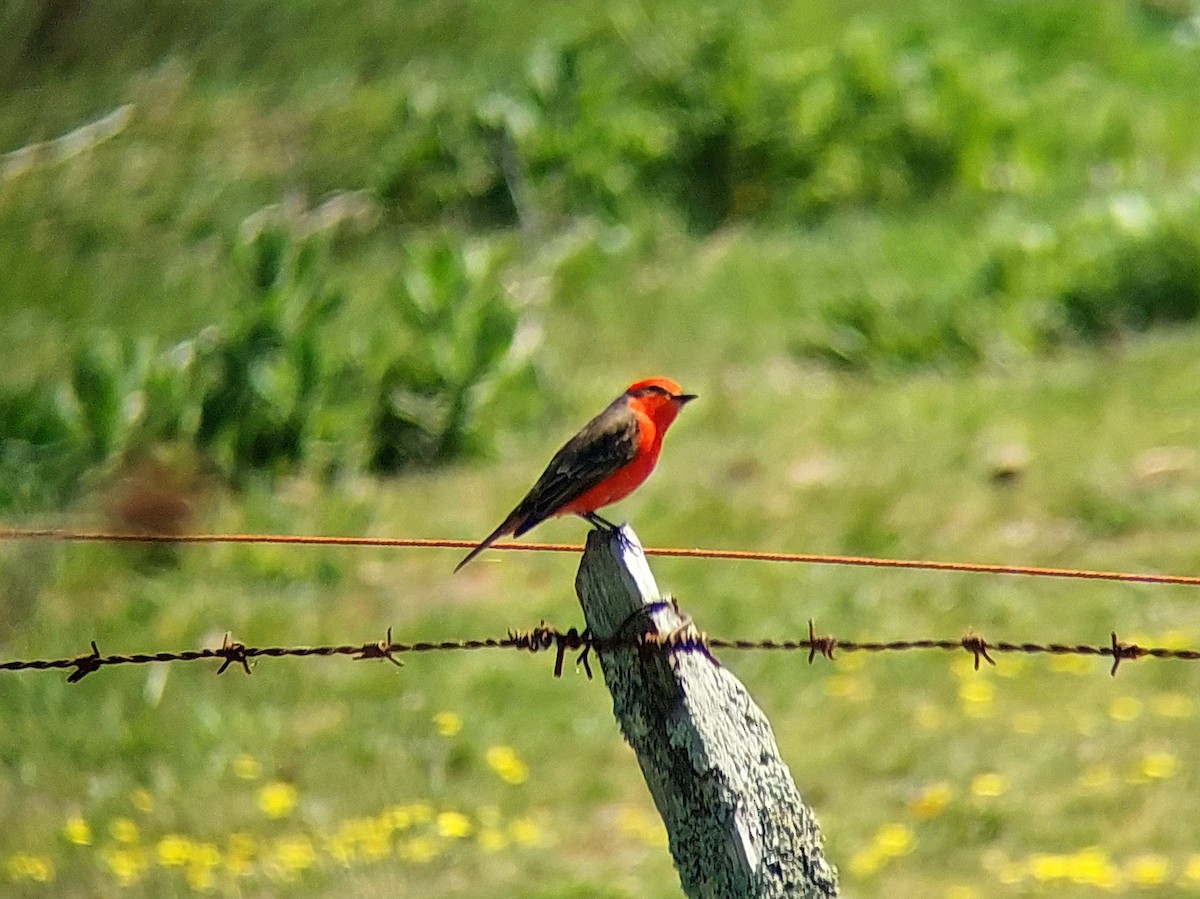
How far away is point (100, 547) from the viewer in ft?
31.5

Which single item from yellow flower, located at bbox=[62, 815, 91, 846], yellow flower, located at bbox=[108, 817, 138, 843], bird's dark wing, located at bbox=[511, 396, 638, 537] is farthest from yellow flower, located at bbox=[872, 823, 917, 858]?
yellow flower, located at bbox=[62, 815, 91, 846]

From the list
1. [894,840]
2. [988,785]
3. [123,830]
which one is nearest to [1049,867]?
[894,840]

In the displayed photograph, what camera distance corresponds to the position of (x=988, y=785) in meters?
7.27

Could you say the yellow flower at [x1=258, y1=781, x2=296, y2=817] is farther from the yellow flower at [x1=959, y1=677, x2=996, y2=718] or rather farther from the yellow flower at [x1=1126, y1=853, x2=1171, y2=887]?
the yellow flower at [x1=1126, y1=853, x2=1171, y2=887]

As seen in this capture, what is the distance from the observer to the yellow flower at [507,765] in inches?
300

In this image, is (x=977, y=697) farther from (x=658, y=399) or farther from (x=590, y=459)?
(x=590, y=459)

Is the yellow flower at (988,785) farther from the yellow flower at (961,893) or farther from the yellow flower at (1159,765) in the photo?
the yellow flower at (961,893)

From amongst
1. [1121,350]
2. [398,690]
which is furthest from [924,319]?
[398,690]

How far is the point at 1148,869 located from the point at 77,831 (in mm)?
3393

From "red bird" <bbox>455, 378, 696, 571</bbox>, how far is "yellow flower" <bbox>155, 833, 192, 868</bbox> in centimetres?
245

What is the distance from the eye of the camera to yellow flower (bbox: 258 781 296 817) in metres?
7.43

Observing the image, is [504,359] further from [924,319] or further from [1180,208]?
[1180,208]

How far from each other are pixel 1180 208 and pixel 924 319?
173 cm

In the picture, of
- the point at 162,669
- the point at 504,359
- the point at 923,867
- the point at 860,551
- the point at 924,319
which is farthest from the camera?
the point at 924,319
